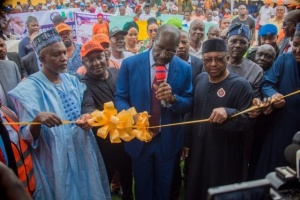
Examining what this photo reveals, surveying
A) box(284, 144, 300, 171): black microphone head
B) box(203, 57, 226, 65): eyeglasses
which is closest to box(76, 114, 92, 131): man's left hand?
box(203, 57, 226, 65): eyeglasses

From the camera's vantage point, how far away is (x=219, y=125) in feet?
10.8

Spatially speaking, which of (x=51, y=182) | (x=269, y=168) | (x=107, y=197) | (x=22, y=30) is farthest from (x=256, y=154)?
(x=22, y=30)

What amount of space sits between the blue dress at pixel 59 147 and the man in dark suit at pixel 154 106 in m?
0.51

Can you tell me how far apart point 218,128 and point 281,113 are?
835 mm

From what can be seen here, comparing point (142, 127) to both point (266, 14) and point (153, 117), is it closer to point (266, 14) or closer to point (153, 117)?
point (153, 117)

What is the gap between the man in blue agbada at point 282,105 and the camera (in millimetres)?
3547

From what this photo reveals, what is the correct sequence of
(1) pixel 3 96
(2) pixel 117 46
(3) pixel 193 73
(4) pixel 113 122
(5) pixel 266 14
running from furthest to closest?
1. (5) pixel 266 14
2. (2) pixel 117 46
3. (3) pixel 193 73
4. (1) pixel 3 96
5. (4) pixel 113 122

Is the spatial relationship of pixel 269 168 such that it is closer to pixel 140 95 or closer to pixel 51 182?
pixel 140 95

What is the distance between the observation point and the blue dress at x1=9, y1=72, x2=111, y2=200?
3.16 m

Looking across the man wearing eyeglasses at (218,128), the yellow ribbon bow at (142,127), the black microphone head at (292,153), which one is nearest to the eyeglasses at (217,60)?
the man wearing eyeglasses at (218,128)

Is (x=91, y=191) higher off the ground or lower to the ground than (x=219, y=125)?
lower

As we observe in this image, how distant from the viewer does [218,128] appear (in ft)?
10.9

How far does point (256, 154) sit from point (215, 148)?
910mm

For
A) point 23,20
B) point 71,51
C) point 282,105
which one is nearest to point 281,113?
point 282,105
